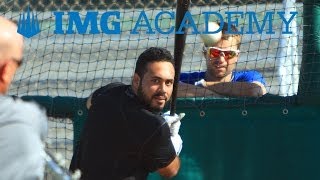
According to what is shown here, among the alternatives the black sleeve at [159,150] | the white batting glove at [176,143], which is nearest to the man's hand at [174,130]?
the white batting glove at [176,143]

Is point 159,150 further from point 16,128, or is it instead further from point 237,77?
point 16,128

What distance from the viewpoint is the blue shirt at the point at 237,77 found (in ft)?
20.7

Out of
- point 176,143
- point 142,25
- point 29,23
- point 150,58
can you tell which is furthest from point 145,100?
point 142,25

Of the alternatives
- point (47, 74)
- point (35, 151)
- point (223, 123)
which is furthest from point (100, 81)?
point (35, 151)

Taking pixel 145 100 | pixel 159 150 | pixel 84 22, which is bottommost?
pixel 159 150

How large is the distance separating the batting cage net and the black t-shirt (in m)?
0.99

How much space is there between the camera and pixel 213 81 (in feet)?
20.9

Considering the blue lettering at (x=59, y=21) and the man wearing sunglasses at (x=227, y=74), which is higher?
the blue lettering at (x=59, y=21)

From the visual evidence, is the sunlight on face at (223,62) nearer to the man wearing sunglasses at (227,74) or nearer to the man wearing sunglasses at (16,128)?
the man wearing sunglasses at (227,74)

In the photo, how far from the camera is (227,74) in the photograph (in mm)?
6324

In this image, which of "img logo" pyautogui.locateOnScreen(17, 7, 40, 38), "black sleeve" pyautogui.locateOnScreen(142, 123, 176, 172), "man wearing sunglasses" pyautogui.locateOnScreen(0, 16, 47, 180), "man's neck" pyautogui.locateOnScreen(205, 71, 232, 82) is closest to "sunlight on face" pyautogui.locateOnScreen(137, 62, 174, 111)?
"black sleeve" pyautogui.locateOnScreen(142, 123, 176, 172)

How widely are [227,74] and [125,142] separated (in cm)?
166

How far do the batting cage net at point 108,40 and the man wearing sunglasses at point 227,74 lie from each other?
0.33ft

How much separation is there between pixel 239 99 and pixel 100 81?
75.1 inches
